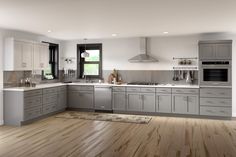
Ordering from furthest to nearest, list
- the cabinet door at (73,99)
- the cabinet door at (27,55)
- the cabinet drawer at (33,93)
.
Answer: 1. the cabinet door at (73,99)
2. the cabinet door at (27,55)
3. the cabinet drawer at (33,93)

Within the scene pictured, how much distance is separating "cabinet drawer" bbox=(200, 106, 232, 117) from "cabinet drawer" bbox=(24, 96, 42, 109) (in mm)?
4399

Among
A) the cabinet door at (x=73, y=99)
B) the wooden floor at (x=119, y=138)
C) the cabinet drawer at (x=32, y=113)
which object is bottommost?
the wooden floor at (x=119, y=138)

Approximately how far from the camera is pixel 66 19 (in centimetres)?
511

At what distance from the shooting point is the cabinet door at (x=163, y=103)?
711 centimetres

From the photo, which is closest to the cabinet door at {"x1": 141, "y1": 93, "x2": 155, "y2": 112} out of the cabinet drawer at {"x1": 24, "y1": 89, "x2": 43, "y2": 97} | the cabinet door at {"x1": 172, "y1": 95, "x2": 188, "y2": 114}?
the cabinet door at {"x1": 172, "y1": 95, "x2": 188, "y2": 114}

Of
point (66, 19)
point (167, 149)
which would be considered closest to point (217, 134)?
point (167, 149)

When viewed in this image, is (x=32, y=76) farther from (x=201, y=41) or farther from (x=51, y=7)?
(x=201, y=41)

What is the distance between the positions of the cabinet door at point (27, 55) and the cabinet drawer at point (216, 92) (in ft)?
15.6

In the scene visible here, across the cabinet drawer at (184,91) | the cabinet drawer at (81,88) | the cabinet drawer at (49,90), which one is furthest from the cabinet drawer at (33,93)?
the cabinet drawer at (184,91)

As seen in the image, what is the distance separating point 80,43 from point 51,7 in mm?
4607

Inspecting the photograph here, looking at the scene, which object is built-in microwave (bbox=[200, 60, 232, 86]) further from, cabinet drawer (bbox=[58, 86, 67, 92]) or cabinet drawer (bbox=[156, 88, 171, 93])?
cabinet drawer (bbox=[58, 86, 67, 92])

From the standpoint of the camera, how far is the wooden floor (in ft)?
13.6

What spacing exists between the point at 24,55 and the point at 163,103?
405 centimetres

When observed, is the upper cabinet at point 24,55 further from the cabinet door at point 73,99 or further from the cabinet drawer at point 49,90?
the cabinet door at point 73,99
